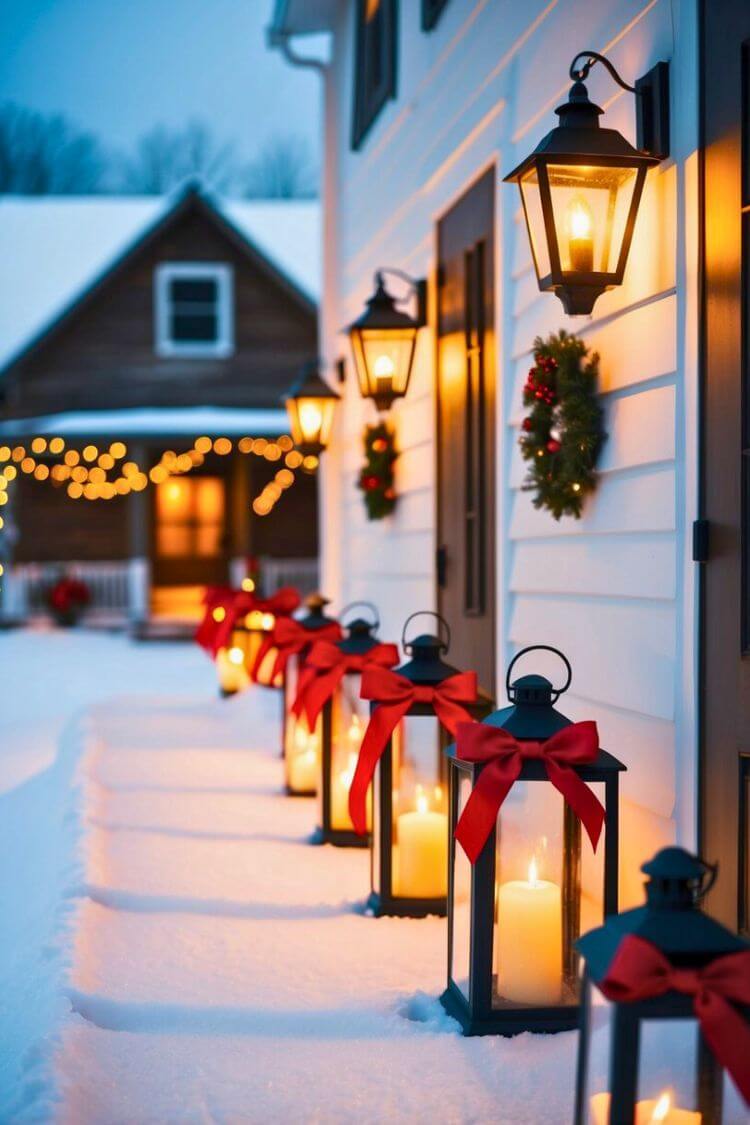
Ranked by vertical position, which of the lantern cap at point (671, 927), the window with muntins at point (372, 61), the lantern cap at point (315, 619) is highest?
the window with muntins at point (372, 61)

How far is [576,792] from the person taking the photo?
115 inches

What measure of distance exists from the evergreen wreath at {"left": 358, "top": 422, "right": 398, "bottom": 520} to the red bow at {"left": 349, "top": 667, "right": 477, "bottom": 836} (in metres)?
3.80

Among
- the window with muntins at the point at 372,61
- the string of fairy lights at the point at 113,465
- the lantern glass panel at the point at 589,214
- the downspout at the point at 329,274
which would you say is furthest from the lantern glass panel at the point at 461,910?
the string of fairy lights at the point at 113,465

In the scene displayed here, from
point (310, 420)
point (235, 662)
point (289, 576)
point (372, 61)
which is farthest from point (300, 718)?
point (289, 576)

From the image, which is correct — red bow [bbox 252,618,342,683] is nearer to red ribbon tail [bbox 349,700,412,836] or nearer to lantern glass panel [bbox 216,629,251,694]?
red ribbon tail [bbox 349,700,412,836]

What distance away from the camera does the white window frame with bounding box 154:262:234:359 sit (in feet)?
67.6

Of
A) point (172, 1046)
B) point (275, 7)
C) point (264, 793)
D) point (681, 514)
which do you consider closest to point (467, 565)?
point (264, 793)

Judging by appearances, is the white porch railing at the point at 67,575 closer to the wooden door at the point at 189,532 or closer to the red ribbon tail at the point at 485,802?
the wooden door at the point at 189,532

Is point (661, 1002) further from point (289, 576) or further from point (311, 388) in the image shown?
point (289, 576)

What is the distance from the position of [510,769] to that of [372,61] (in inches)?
257

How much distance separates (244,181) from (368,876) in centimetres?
3491

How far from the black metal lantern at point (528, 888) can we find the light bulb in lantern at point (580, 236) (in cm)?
109

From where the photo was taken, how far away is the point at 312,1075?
2.94 metres

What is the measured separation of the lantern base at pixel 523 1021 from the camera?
10.1 feet
